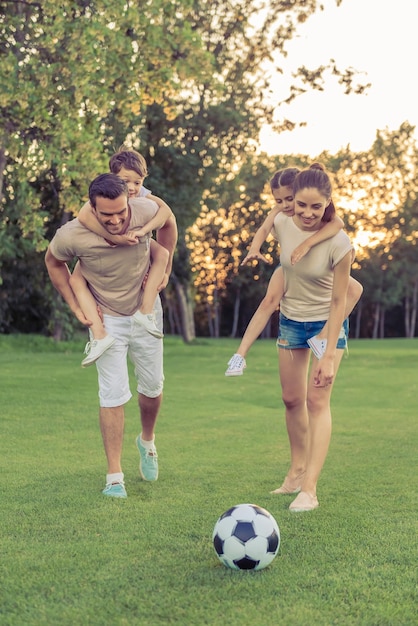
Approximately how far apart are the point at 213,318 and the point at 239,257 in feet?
32.9

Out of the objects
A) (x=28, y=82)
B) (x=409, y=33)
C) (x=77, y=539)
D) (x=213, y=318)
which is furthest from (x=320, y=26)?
(x=213, y=318)

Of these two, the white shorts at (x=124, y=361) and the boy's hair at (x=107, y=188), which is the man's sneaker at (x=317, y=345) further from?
the boy's hair at (x=107, y=188)

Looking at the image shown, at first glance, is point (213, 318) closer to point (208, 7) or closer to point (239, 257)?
point (239, 257)

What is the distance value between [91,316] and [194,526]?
178cm

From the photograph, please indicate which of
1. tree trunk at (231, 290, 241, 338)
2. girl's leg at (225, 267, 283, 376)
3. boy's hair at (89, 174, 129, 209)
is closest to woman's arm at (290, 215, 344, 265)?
girl's leg at (225, 267, 283, 376)

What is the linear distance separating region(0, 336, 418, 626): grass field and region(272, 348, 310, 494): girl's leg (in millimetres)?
245

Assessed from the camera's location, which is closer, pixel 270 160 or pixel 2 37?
pixel 2 37

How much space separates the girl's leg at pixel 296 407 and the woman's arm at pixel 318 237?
31.9 inches

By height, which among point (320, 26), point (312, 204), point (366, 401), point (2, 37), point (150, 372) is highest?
point (320, 26)

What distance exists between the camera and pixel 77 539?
4715 mm

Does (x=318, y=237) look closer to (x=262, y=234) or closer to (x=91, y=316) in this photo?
(x=262, y=234)

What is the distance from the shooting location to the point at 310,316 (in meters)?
5.81

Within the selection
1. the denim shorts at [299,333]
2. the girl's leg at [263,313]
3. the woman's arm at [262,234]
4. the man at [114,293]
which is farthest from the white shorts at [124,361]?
the denim shorts at [299,333]

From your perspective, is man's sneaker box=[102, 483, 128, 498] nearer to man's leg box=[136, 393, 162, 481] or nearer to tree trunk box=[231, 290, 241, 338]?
man's leg box=[136, 393, 162, 481]
